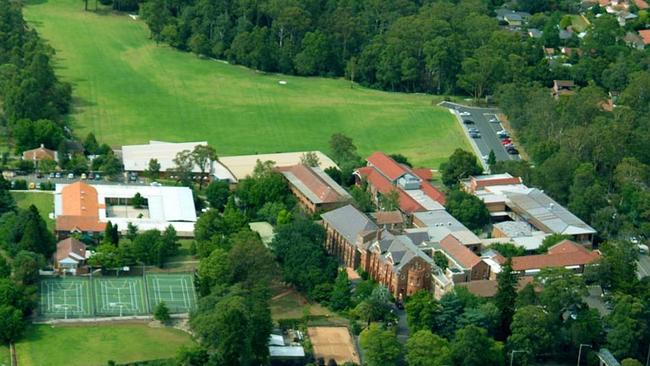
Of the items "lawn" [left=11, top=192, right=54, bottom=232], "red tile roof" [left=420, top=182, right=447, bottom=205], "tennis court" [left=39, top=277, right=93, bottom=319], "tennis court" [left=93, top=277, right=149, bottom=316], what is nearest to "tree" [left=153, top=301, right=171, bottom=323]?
"tennis court" [left=93, top=277, right=149, bottom=316]

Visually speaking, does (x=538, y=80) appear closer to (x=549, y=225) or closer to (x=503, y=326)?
(x=549, y=225)

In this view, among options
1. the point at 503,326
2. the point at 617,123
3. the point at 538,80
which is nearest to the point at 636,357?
the point at 503,326

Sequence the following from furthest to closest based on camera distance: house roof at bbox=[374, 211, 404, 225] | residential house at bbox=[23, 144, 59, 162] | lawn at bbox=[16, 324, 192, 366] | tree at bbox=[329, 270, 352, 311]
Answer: residential house at bbox=[23, 144, 59, 162], house roof at bbox=[374, 211, 404, 225], tree at bbox=[329, 270, 352, 311], lawn at bbox=[16, 324, 192, 366]

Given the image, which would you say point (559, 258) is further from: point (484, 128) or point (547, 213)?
point (484, 128)

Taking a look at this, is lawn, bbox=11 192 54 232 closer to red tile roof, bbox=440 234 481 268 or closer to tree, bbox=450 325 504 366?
red tile roof, bbox=440 234 481 268

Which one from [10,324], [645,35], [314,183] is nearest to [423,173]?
[314,183]

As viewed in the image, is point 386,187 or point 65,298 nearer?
point 65,298
